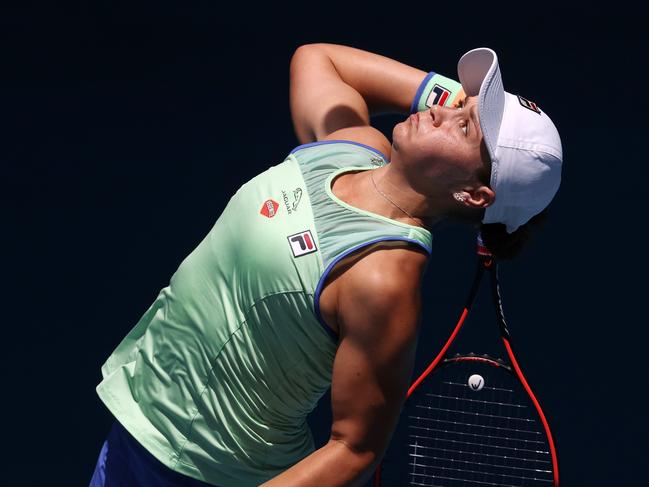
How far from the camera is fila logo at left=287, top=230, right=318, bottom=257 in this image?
2.64 meters

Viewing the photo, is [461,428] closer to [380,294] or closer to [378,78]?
[378,78]

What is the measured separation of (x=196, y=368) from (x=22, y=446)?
1.99m

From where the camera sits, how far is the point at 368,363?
8.35ft

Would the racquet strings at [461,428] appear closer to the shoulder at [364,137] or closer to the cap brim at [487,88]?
the shoulder at [364,137]

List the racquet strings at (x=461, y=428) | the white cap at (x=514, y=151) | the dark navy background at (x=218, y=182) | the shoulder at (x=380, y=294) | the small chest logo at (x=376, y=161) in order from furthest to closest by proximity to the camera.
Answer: the dark navy background at (x=218, y=182)
the racquet strings at (x=461, y=428)
the small chest logo at (x=376, y=161)
the white cap at (x=514, y=151)
the shoulder at (x=380, y=294)

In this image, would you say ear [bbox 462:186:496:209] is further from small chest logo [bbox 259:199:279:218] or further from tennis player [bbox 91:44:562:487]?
small chest logo [bbox 259:199:279:218]

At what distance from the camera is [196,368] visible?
9.10 feet

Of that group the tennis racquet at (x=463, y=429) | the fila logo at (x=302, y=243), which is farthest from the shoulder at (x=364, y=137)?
the tennis racquet at (x=463, y=429)

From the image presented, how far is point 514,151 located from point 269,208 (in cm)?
51

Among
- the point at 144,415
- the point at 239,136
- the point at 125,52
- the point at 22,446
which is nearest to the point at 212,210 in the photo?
the point at 239,136

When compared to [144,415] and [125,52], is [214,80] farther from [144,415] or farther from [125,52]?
[144,415]

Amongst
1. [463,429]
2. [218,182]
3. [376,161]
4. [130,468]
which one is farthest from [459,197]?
[218,182]

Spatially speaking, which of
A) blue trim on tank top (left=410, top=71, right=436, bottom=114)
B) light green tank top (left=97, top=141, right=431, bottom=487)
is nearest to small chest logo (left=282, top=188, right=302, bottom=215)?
light green tank top (left=97, top=141, right=431, bottom=487)

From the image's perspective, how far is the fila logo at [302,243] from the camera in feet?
8.66
